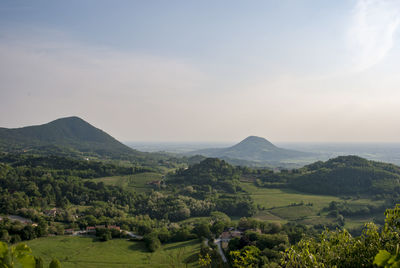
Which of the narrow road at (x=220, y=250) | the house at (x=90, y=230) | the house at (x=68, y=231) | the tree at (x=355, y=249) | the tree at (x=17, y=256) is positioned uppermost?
the tree at (x=17, y=256)

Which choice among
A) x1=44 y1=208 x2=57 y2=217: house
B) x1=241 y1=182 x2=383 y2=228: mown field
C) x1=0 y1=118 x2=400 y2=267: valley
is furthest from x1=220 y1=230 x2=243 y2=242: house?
x1=44 y1=208 x2=57 y2=217: house

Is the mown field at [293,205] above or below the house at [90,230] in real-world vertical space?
below

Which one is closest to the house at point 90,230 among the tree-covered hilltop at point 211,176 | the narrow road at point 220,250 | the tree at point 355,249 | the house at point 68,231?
the house at point 68,231

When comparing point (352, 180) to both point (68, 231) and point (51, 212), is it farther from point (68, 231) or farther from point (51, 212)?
point (51, 212)

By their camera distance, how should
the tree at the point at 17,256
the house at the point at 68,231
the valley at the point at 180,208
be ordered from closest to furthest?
the tree at the point at 17,256
the valley at the point at 180,208
the house at the point at 68,231

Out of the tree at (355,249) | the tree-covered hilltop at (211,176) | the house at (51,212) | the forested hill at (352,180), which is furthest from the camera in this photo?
the tree-covered hilltop at (211,176)

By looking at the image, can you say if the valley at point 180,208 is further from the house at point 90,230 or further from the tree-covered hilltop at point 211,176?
the tree-covered hilltop at point 211,176

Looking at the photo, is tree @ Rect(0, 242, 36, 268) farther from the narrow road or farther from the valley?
the narrow road

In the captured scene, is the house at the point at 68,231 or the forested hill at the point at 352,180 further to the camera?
the forested hill at the point at 352,180
